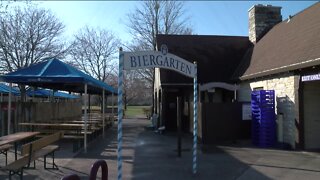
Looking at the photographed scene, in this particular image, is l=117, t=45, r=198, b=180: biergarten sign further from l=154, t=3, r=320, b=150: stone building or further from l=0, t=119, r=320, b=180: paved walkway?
l=154, t=3, r=320, b=150: stone building

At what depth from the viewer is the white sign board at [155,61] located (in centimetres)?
959

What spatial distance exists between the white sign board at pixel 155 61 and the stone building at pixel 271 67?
494 cm

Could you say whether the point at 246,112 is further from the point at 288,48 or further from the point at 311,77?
the point at 311,77

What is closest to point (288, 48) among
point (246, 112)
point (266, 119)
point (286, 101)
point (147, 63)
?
point (286, 101)

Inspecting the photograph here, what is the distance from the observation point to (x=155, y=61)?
33.2ft

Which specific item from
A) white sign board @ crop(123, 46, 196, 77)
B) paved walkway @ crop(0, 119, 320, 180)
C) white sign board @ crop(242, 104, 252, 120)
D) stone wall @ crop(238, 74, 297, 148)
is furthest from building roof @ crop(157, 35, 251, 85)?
white sign board @ crop(123, 46, 196, 77)

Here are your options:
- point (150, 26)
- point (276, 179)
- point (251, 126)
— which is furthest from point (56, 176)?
point (150, 26)

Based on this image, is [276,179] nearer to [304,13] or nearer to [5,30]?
[304,13]

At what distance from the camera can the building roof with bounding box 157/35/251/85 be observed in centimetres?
2361

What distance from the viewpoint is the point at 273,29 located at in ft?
75.4

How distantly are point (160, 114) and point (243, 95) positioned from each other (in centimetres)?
610

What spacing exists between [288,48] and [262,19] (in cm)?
682

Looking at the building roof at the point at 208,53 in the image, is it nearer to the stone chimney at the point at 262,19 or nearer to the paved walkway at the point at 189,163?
the stone chimney at the point at 262,19

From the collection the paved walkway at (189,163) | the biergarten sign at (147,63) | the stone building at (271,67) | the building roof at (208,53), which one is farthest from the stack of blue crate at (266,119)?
the building roof at (208,53)
